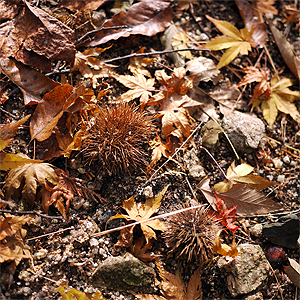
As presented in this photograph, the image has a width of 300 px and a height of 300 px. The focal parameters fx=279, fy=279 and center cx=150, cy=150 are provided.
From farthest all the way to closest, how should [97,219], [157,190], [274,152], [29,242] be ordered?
[274,152], [157,190], [97,219], [29,242]

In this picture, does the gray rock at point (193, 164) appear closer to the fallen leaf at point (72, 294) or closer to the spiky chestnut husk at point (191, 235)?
the spiky chestnut husk at point (191, 235)

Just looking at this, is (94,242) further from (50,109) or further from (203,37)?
(203,37)

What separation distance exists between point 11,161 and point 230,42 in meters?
2.42

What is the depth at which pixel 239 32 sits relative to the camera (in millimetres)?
3006

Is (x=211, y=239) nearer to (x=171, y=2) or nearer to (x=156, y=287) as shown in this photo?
(x=156, y=287)

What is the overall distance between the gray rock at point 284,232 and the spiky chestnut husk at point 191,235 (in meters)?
0.62

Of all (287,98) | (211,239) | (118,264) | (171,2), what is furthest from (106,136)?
(287,98)

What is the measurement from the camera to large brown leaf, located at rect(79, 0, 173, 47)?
8.99ft

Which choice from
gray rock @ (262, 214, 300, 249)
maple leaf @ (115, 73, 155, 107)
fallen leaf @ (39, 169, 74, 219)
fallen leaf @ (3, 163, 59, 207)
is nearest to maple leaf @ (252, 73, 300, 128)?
gray rock @ (262, 214, 300, 249)

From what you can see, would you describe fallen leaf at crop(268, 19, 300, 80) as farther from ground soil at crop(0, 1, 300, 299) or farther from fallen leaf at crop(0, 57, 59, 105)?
fallen leaf at crop(0, 57, 59, 105)

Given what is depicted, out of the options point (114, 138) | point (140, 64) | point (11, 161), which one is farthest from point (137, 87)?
point (11, 161)

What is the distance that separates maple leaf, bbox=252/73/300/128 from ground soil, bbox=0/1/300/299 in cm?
8

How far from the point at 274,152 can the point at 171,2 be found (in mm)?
1977

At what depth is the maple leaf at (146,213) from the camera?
2.23 meters
